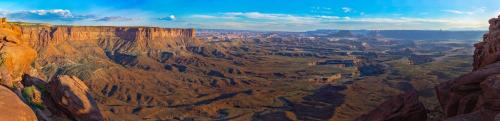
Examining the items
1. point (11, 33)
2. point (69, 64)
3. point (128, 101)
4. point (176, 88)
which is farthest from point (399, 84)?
point (11, 33)

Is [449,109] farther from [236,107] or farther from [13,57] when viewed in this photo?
[236,107]

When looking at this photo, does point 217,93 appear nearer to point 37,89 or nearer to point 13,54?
point 13,54

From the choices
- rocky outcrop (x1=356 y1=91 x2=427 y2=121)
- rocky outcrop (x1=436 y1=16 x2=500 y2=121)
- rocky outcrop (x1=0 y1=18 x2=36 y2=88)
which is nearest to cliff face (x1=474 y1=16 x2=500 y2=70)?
rocky outcrop (x1=436 y1=16 x2=500 y2=121)

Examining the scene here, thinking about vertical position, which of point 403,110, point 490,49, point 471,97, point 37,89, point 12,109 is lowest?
point 37,89

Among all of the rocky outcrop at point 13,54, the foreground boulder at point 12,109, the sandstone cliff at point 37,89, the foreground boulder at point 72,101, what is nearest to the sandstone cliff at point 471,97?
the foreground boulder at point 12,109

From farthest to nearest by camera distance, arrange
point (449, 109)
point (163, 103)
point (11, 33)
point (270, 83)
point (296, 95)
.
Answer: point (270, 83), point (296, 95), point (163, 103), point (11, 33), point (449, 109)

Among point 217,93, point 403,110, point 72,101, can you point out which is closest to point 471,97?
point 403,110

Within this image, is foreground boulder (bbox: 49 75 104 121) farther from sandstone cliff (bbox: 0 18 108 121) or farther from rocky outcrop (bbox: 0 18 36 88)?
rocky outcrop (bbox: 0 18 36 88)
